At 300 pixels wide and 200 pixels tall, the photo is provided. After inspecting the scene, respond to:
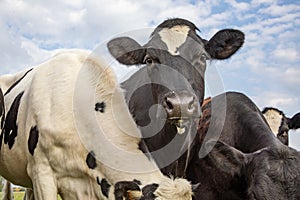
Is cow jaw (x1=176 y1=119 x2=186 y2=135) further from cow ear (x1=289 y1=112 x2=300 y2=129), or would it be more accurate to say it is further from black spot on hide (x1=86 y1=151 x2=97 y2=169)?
cow ear (x1=289 y1=112 x2=300 y2=129)

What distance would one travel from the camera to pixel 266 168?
5328 mm

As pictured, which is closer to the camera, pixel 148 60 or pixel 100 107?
pixel 100 107

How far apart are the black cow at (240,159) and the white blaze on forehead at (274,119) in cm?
99

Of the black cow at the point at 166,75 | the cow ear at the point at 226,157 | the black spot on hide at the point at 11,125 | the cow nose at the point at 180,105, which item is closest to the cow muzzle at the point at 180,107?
the cow nose at the point at 180,105

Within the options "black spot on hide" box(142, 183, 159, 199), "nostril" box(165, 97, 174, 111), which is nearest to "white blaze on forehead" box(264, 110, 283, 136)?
"nostril" box(165, 97, 174, 111)

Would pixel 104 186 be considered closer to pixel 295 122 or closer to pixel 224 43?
pixel 224 43

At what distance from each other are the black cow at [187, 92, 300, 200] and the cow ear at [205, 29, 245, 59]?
96 centimetres

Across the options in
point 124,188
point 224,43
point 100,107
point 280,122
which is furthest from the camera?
point 280,122

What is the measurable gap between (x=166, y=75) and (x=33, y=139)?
172cm

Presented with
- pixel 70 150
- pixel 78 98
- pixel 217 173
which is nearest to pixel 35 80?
pixel 78 98

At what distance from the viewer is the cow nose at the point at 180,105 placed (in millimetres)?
4758

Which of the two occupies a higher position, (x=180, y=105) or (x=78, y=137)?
(x=180, y=105)

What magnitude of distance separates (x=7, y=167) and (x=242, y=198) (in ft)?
10.1

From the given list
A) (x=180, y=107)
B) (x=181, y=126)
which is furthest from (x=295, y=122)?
(x=180, y=107)
